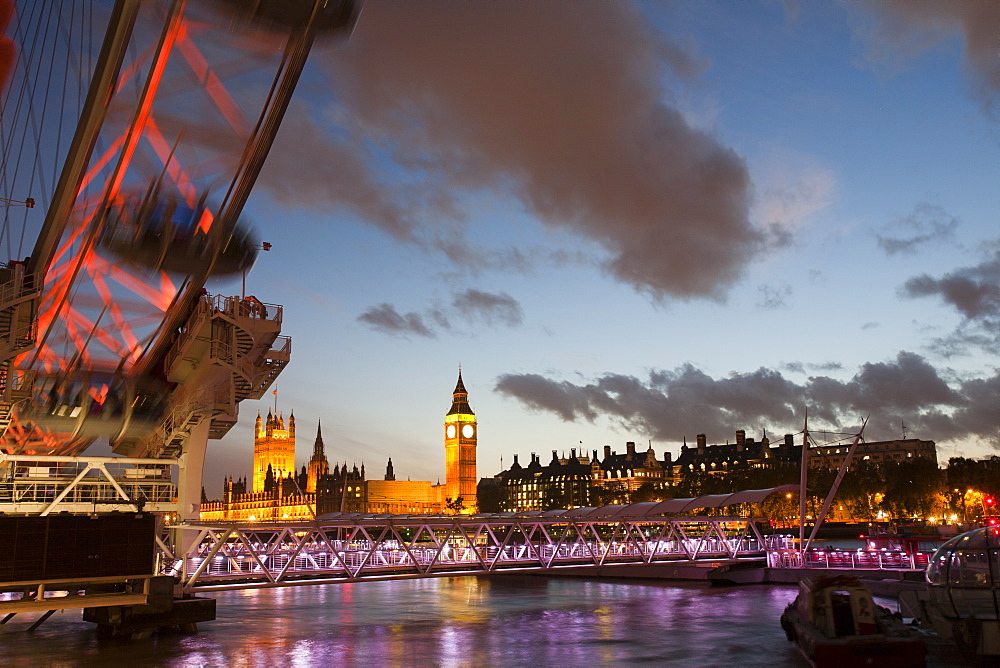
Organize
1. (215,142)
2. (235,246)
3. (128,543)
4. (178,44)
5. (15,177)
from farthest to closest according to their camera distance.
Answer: (235,246) < (15,177) < (128,543) < (215,142) < (178,44)

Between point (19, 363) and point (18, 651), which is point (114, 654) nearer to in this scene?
point (18, 651)

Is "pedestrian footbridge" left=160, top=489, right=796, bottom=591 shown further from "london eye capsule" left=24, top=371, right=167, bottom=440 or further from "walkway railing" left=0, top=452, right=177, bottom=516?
"london eye capsule" left=24, top=371, right=167, bottom=440

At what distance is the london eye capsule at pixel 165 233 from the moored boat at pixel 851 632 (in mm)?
26830

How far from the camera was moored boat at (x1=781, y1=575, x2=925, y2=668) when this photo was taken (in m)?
26.8

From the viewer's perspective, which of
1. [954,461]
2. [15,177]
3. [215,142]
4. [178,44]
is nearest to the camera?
[178,44]

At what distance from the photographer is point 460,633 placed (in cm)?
4225

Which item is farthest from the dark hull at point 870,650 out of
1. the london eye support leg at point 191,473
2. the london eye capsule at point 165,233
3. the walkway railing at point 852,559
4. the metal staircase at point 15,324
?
the metal staircase at point 15,324

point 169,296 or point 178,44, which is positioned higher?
point 178,44

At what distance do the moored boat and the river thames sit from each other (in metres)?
2.86

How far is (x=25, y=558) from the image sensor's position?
1395 inches

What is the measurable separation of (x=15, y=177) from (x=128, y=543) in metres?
17.8

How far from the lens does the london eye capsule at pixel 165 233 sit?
121 feet

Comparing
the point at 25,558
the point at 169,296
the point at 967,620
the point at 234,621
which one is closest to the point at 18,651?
the point at 25,558

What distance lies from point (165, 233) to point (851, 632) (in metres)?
30.8
